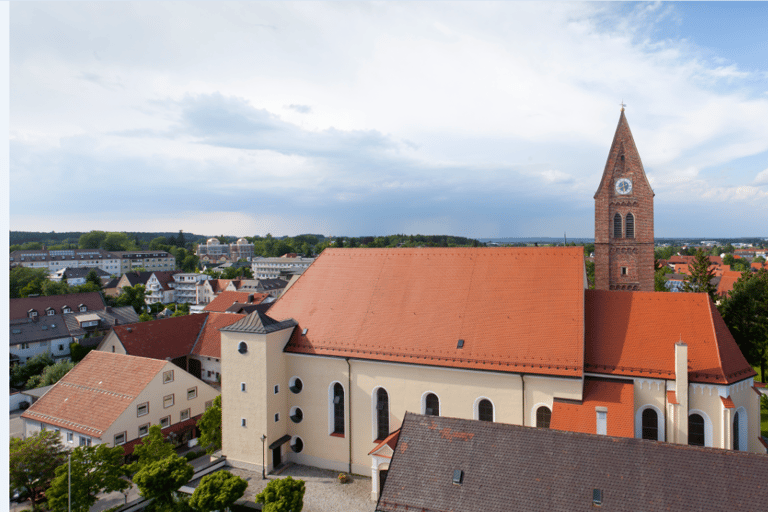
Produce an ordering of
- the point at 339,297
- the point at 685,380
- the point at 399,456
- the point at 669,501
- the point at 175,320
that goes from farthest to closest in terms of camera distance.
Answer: the point at 175,320, the point at 339,297, the point at 685,380, the point at 399,456, the point at 669,501

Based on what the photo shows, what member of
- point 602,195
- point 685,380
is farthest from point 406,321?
point 602,195

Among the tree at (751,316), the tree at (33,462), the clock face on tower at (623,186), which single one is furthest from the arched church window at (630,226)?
the tree at (33,462)

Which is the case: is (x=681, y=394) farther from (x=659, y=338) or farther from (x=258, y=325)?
(x=258, y=325)

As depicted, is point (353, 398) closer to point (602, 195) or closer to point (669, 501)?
point (669, 501)

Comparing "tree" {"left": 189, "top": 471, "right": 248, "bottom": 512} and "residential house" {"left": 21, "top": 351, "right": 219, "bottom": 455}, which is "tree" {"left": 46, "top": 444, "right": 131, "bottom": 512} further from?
"residential house" {"left": 21, "top": 351, "right": 219, "bottom": 455}

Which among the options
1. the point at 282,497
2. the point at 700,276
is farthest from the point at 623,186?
the point at 282,497

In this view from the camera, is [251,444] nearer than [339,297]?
Yes

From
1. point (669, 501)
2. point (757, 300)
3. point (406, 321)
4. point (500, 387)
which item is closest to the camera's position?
point (669, 501)
